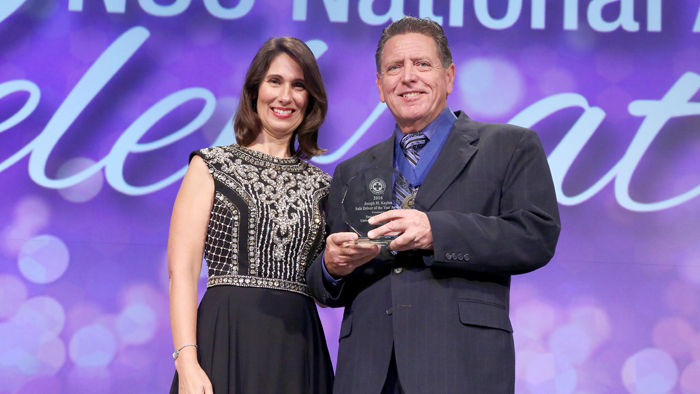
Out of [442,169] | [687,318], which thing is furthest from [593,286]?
[442,169]

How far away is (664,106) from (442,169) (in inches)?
88.5

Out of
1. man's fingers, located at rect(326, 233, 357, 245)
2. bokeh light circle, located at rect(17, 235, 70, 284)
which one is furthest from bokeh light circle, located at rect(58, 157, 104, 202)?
man's fingers, located at rect(326, 233, 357, 245)

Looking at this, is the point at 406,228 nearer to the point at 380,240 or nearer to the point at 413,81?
the point at 380,240

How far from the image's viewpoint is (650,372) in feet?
10.8

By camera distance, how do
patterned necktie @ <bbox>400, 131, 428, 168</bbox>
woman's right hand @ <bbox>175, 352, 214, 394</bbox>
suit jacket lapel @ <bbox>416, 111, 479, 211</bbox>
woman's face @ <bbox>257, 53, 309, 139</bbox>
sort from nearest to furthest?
1. suit jacket lapel @ <bbox>416, 111, 479, 211</bbox>
2. patterned necktie @ <bbox>400, 131, 428, 168</bbox>
3. woman's right hand @ <bbox>175, 352, 214, 394</bbox>
4. woman's face @ <bbox>257, 53, 309, 139</bbox>

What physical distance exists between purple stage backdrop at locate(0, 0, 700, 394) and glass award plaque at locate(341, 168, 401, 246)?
1866 mm

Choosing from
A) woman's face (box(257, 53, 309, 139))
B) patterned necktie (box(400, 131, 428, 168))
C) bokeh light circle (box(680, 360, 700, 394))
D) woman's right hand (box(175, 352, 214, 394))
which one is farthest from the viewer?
bokeh light circle (box(680, 360, 700, 394))

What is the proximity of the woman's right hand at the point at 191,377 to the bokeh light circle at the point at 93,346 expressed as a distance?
1.50 m

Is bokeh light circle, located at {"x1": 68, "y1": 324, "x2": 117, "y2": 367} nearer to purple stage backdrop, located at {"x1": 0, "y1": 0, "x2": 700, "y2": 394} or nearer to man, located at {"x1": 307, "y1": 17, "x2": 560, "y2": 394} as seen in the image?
purple stage backdrop, located at {"x1": 0, "y1": 0, "x2": 700, "y2": 394}

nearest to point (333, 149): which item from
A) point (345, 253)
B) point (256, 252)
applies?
point (256, 252)

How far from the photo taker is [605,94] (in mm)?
3496

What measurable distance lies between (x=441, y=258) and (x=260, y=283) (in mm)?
742

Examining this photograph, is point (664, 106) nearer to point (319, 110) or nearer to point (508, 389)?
point (319, 110)

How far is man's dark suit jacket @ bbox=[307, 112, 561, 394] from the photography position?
1.57 metres
